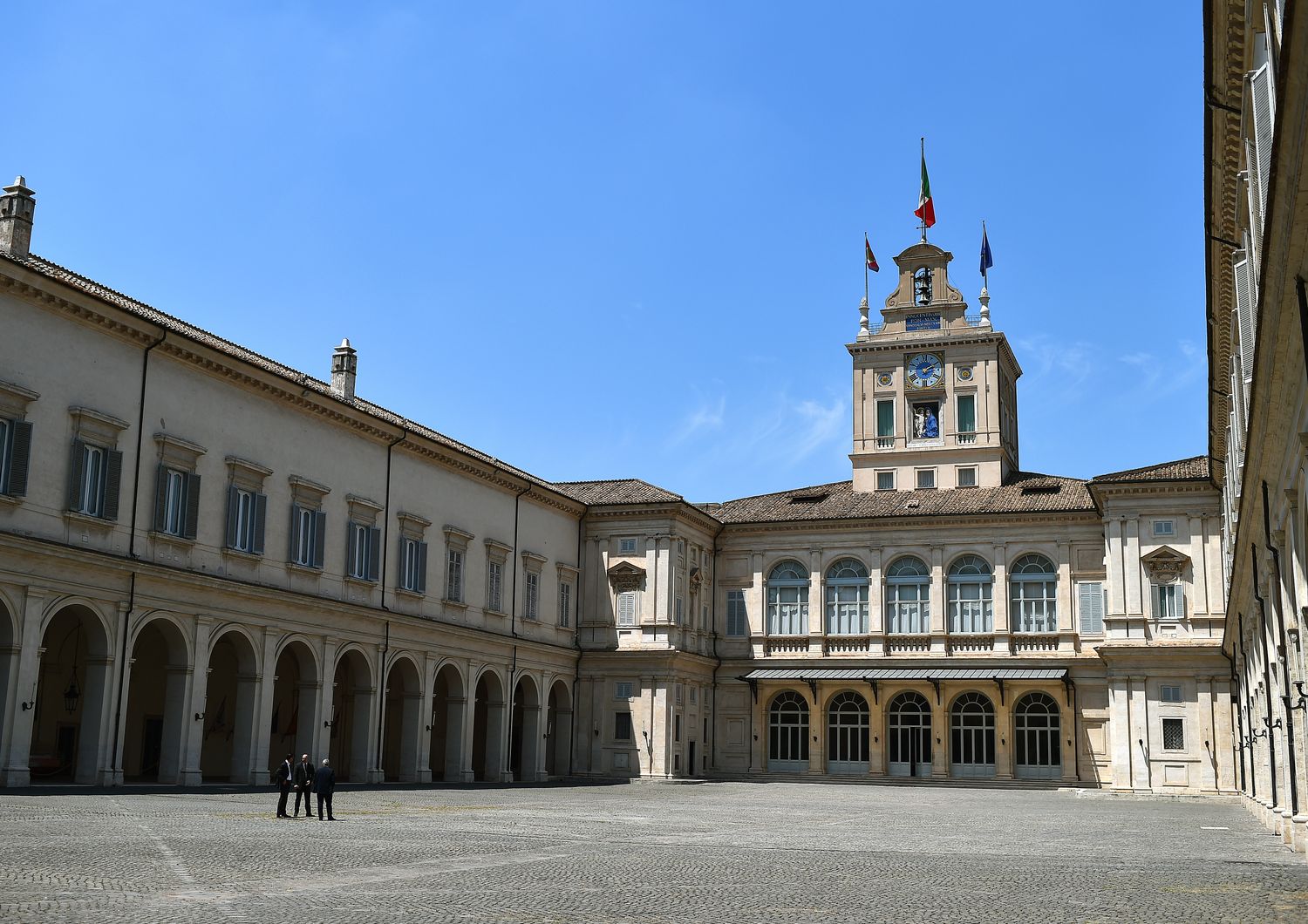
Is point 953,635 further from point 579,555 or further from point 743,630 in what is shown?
point 579,555

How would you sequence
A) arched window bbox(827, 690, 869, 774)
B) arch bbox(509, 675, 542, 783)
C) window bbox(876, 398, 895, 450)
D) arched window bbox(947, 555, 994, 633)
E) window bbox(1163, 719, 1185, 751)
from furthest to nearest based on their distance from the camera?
1. window bbox(876, 398, 895, 450)
2. arched window bbox(827, 690, 869, 774)
3. arched window bbox(947, 555, 994, 633)
4. arch bbox(509, 675, 542, 783)
5. window bbox(1163, 719, 1185, 751)

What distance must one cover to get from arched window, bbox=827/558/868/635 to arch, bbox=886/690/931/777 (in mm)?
3397

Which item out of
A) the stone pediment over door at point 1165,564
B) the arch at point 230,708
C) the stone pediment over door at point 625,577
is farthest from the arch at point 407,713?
the stone pediment over door at point 1165,564

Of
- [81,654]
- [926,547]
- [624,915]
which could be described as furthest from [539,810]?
[926,547]

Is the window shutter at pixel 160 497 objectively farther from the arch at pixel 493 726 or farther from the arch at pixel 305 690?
the arch at pixel 493 726

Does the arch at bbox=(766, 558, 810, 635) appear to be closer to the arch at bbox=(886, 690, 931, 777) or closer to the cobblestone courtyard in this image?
the arch at bbox=(886, 690, 931, 777)

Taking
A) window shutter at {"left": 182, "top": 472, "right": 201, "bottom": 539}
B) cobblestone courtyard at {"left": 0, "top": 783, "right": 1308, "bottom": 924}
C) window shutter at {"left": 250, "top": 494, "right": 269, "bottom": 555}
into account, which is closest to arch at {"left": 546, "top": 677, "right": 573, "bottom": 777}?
window shutter at {"left": 250, "top": 494, "right": 269, "bottom": 555}

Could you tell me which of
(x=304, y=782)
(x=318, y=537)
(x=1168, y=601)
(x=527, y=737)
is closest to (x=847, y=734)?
(x=527, y=737)

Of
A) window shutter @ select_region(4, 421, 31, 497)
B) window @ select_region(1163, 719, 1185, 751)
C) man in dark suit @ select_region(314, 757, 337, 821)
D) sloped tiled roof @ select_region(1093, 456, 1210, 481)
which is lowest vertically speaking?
man in dark suit @ select_region(314, 757, 337, 821)

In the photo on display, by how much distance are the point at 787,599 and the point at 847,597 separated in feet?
8.18

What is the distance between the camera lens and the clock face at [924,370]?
200 ft

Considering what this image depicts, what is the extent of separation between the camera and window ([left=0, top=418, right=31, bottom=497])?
2895 cm

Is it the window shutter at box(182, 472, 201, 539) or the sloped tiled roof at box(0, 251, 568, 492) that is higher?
the sloped tiled roof at box(0, 251, 568, 492)

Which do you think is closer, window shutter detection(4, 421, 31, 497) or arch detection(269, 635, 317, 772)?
window shutter detection(4, 421, 31, 497)
